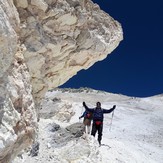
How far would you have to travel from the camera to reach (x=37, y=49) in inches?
441

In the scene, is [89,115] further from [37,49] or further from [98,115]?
[37,49]

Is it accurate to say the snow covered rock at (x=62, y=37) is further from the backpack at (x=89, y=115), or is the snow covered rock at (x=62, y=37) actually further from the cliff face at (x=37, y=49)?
the backpack at (x=89, y=115)

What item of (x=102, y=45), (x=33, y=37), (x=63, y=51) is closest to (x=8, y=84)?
(x=33, y=37)

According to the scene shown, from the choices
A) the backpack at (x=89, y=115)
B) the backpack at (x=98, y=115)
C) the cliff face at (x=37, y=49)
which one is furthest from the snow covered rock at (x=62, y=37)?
the backpack at (x=98, y=115)

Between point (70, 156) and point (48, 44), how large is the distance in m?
4.03

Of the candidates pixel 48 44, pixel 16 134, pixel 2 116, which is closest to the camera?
pixel 2 116

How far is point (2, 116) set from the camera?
664 centimetres

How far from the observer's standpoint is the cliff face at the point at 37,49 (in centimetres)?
675

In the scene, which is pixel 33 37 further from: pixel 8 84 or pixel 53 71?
pixel 8 84

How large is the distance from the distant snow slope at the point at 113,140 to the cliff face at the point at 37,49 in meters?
2.36

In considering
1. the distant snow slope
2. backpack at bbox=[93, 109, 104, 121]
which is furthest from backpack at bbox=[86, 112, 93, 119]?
the distant snow slope

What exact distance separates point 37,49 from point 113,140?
30.7ft

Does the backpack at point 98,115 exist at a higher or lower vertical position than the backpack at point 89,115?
higher

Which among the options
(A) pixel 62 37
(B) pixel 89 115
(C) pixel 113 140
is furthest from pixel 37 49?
(C) pixel 113 140
